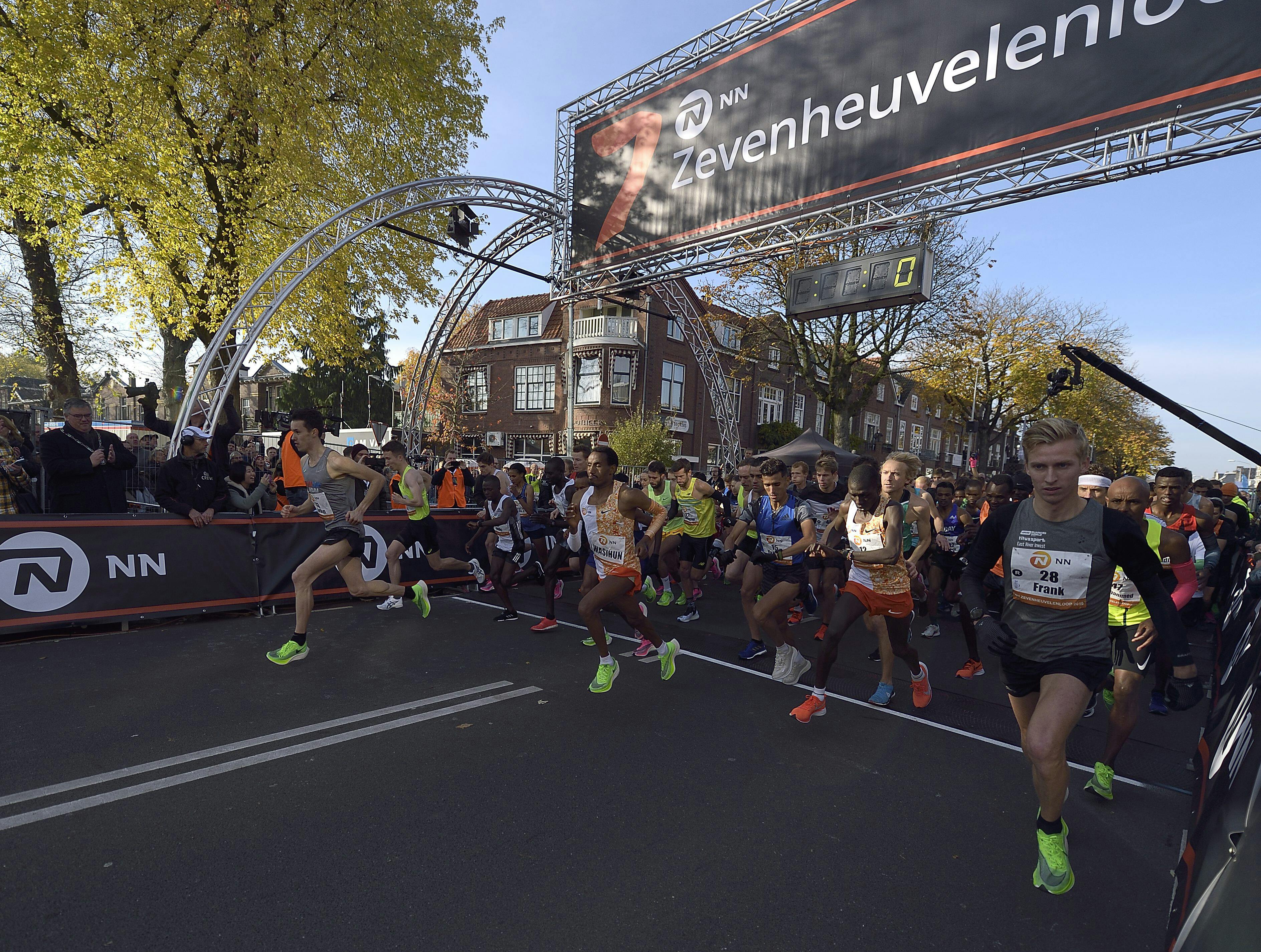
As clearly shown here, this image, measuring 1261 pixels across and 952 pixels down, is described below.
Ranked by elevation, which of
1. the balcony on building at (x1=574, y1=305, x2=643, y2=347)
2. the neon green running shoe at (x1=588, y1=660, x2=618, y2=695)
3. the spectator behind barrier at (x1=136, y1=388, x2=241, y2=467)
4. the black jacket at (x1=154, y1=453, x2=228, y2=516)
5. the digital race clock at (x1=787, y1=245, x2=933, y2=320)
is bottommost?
the neon green running shoe at (x1=588, y1=660, x2=618, y2=695)

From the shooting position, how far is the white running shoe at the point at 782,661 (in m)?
5.51

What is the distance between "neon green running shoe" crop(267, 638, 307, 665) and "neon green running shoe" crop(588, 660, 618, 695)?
2.63 meters

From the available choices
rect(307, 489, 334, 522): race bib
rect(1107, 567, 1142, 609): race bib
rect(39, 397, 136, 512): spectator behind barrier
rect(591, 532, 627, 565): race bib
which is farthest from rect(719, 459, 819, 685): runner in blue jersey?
rect(39, 397, 136, 512): spectator behind barrier

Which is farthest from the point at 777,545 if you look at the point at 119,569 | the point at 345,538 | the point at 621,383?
the point at 621,383

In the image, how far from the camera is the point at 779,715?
16.1ft

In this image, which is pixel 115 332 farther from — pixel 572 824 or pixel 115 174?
pixel 572 824

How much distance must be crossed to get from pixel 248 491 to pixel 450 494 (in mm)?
2941

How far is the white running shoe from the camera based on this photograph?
5.51 m

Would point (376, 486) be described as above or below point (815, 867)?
above

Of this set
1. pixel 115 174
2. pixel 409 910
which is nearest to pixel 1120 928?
pixel 409 910

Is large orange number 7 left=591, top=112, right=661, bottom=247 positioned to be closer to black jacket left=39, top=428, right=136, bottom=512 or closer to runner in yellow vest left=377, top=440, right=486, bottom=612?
runner in yellow vest left=377, top=440, right=486, bottom=612

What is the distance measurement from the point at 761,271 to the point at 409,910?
75.1 ft

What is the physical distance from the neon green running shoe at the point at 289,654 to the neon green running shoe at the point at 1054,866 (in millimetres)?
5487

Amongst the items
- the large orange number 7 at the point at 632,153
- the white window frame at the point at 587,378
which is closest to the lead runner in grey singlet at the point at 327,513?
the large orange number 7 at the point at 632,153
